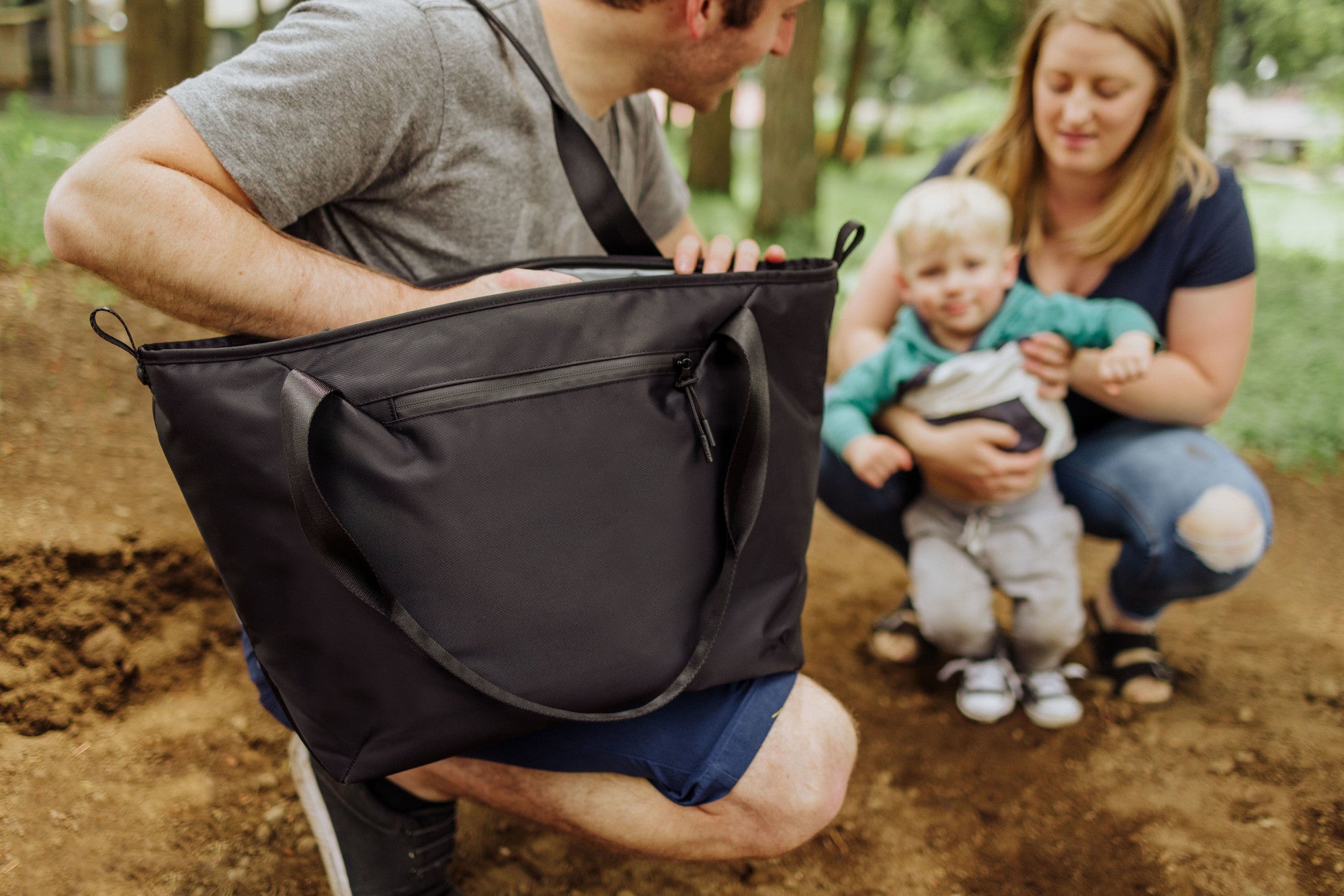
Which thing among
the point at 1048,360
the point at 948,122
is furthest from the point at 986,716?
the point at 948,122

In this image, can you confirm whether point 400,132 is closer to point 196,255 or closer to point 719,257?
point 196,255

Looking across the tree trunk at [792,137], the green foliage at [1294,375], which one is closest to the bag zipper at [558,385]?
the green foliage at [1294,375]

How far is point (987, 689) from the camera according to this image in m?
2.33

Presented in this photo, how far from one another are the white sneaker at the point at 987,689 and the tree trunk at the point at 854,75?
14.1m

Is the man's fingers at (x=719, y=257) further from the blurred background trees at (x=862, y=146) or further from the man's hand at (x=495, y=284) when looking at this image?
the blurred background trees at (x=862, y=146)

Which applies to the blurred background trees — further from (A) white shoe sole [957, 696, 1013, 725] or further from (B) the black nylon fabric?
(B) the black nylon fabric

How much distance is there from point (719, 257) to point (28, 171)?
13.6 feet

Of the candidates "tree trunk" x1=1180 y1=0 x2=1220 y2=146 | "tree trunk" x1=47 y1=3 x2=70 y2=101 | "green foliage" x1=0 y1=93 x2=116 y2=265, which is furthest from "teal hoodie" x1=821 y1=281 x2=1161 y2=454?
"tree trunk" x1=47 y1=3 x2=70 y2=101

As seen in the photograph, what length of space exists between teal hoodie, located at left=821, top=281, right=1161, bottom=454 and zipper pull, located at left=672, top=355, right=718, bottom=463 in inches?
31.8

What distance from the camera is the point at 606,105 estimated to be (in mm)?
1878

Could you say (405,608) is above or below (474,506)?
below

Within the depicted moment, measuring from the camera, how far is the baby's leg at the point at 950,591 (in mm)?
2326

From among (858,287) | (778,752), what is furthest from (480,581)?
(858,287)

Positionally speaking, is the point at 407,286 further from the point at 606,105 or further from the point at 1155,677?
the point at 1155,677
